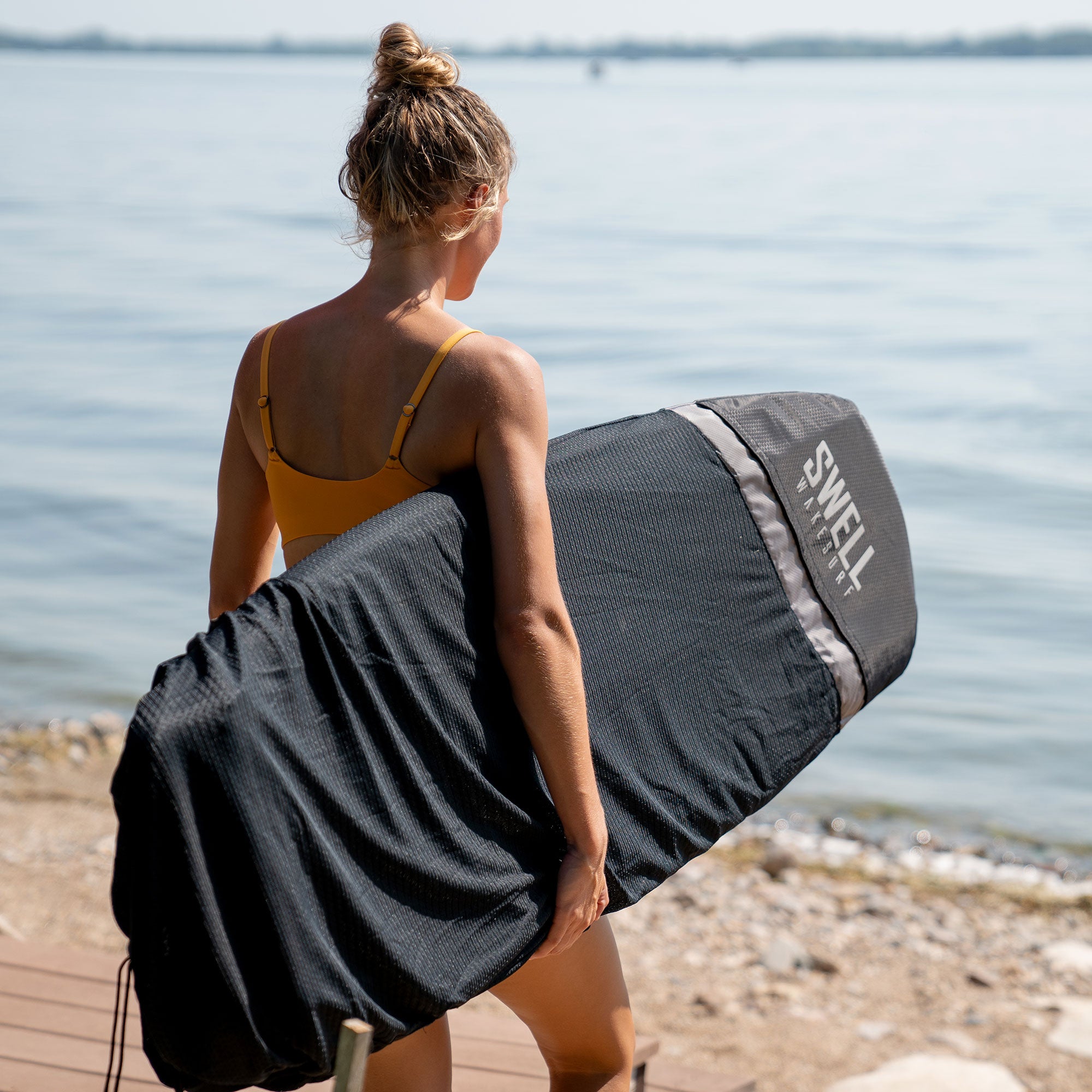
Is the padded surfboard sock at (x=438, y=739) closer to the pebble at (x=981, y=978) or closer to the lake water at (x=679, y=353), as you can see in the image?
the lake water at (x=679, y=353)

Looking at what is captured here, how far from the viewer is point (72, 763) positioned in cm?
590

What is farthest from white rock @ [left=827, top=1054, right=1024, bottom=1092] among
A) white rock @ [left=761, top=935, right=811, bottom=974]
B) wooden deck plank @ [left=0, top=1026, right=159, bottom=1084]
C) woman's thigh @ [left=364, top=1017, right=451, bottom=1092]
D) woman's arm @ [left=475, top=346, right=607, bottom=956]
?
woman's arm @ [left=475, top=346, right=607, bottom=956]

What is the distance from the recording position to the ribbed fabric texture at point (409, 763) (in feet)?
5.03

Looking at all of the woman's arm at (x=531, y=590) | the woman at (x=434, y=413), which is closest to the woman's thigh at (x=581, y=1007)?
the woman at (x=434, y=413)

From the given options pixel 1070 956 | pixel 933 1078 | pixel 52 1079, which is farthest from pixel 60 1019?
pixel 1070 956

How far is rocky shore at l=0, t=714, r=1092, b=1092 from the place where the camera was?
3.76 metres

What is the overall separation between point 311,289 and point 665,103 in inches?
3024

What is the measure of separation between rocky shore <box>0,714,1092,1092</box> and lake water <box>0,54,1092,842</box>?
0.80 m

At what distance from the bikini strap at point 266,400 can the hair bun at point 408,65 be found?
0.38 metres

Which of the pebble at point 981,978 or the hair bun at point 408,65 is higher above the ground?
the hair bun at point 408,65

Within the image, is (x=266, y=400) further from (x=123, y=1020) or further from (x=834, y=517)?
(x=834, y=517)

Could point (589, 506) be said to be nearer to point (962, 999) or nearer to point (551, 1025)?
point (551, 1025)

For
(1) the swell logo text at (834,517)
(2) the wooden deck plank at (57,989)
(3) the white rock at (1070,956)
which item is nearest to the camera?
(1) the swell logo text at (834,517)

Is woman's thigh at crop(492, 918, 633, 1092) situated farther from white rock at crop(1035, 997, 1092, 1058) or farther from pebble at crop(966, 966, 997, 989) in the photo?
pebble at crop(966, 966, 997, 989)
